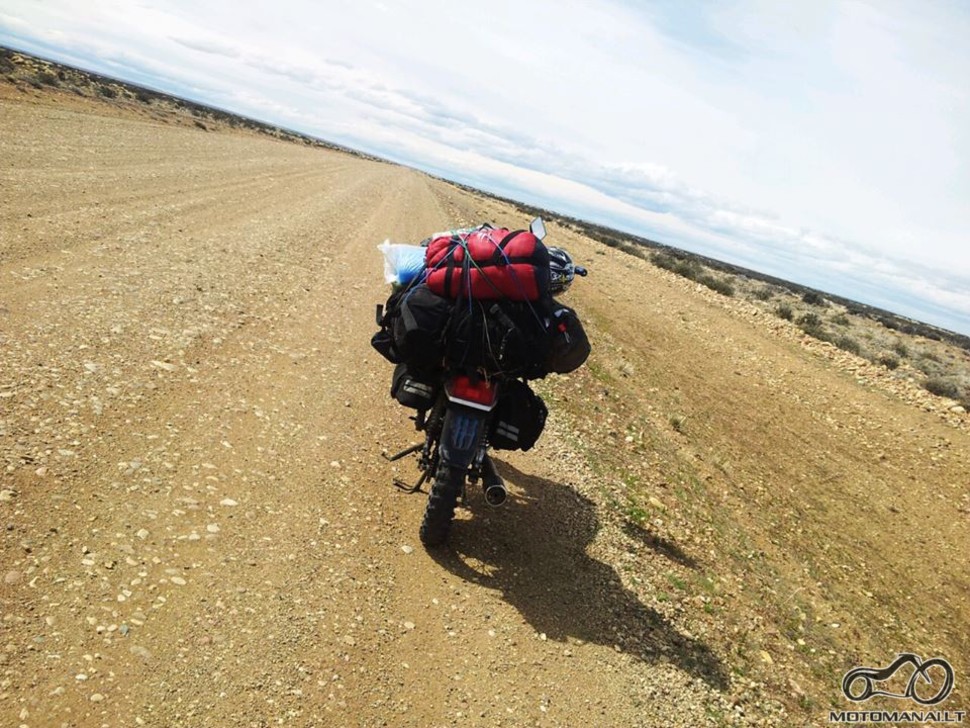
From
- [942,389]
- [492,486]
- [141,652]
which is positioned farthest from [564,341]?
[942,389]

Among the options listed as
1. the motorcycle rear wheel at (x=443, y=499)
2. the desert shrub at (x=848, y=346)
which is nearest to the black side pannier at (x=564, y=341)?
the motorcycle rear wheel at (x=443, y=499)

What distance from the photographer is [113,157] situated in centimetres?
1838

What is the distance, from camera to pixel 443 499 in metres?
4.71

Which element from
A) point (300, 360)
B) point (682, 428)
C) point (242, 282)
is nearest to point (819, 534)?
point (682, 428)

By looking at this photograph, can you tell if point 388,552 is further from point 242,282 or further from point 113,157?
point 113,157

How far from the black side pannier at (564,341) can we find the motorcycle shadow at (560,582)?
5.17ft

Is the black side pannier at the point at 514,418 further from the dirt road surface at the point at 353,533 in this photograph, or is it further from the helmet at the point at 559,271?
the dirt road surface at the point at 353,533

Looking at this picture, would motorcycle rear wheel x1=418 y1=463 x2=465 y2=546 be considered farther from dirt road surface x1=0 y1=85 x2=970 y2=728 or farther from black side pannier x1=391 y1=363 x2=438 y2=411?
black side pannier x1=391 y1=363 x2=438 y2=411

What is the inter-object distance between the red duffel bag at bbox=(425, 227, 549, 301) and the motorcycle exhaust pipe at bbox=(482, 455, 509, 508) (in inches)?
52.9

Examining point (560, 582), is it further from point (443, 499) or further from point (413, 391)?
point (413, 391)

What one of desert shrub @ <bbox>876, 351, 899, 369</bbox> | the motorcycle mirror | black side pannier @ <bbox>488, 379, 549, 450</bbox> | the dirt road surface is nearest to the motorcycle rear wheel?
the dirt road surface

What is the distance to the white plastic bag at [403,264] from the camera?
5.03 meters

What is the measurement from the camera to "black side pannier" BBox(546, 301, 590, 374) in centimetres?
475

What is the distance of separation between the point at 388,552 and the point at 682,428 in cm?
686
